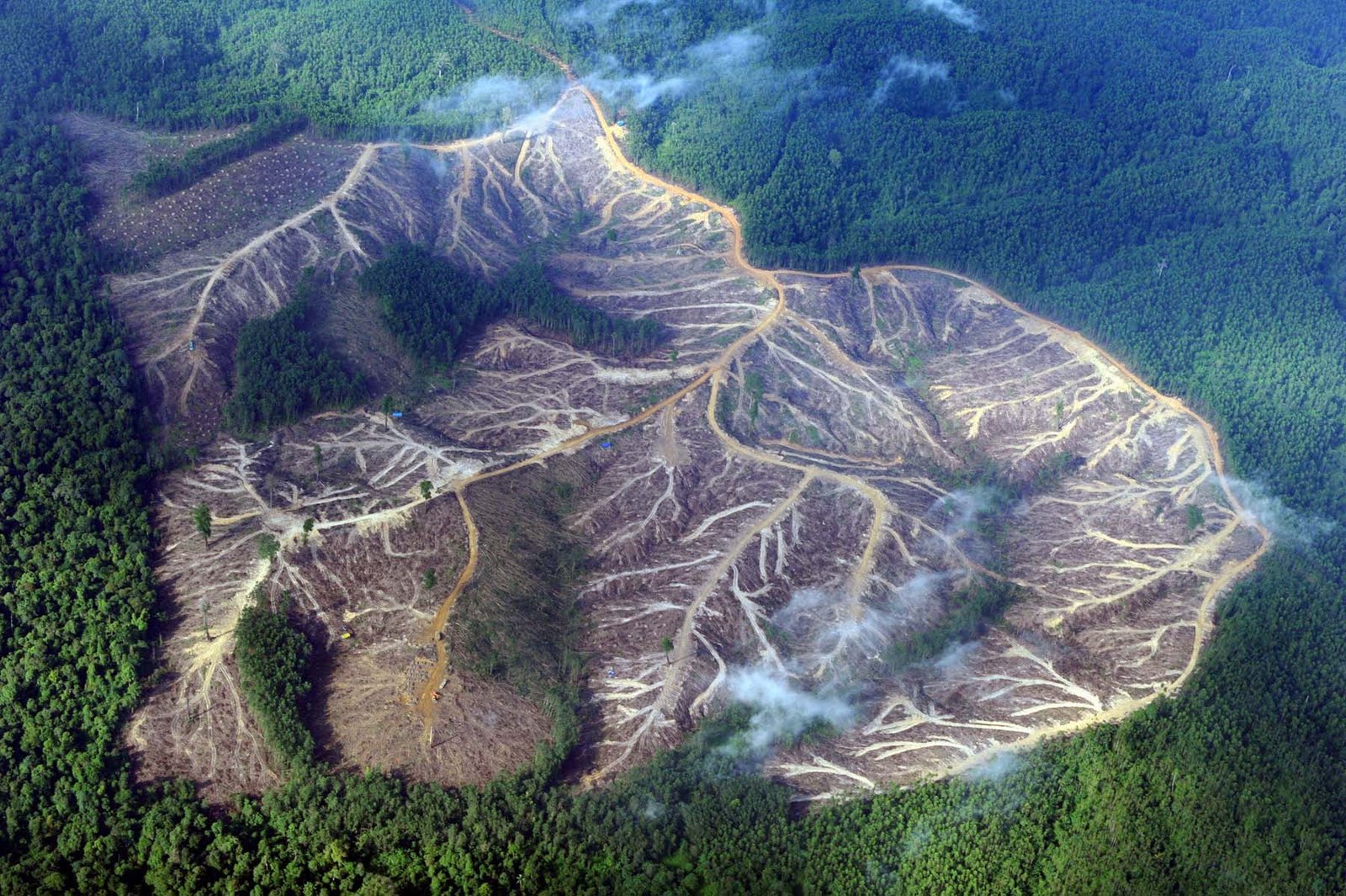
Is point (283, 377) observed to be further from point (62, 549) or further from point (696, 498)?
Result: point (696, 498)

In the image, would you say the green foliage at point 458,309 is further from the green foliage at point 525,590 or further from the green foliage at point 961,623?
the green foliage at point 961,623

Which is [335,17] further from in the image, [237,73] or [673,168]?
[673,168]

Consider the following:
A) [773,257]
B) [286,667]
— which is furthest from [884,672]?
[773,257]

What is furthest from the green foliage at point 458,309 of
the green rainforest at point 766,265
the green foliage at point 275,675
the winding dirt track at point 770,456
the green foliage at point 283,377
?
the green foliage at point 275,675

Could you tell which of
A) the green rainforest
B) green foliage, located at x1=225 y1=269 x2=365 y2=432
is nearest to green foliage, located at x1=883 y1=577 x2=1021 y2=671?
the green rainforest

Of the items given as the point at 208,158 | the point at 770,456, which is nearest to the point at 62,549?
the point at 208,158
